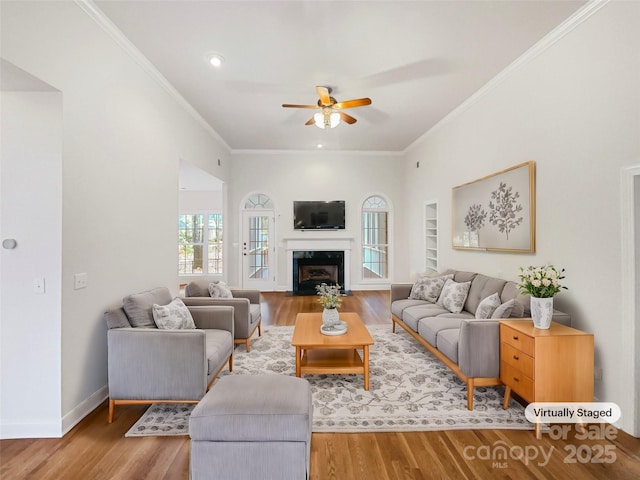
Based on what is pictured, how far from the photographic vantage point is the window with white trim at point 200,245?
8.97 meters

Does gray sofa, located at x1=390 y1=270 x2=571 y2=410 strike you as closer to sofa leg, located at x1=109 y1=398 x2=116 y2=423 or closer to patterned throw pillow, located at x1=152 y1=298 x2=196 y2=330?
patterned throw pillow, located at x1=152 y1=298 x2=196 y2=330

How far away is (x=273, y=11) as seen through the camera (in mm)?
2518

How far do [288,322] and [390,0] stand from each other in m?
4.27

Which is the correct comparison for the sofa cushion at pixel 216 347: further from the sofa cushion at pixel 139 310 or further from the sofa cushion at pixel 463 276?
the sofa cushion at pixel 463 276

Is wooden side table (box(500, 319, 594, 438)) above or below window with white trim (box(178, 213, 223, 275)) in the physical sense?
below

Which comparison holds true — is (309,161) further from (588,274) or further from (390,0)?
(588,274)

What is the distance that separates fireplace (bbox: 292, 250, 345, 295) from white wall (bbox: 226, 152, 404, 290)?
1.02 feet

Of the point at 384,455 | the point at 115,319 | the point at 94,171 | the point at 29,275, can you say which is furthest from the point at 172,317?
the point at 384,455

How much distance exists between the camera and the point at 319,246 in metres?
7.07

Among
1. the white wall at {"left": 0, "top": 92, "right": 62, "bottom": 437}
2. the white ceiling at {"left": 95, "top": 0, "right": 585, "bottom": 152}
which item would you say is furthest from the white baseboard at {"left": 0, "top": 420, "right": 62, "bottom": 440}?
the white ceiling at {"left": 95, "top": 0, "right": 585, "bottom": 152}

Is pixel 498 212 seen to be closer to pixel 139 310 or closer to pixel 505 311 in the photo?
pixel 505 311

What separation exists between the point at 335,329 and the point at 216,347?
3.85ft

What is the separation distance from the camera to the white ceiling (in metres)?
2.49

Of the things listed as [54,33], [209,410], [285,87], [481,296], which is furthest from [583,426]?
[54,33]
